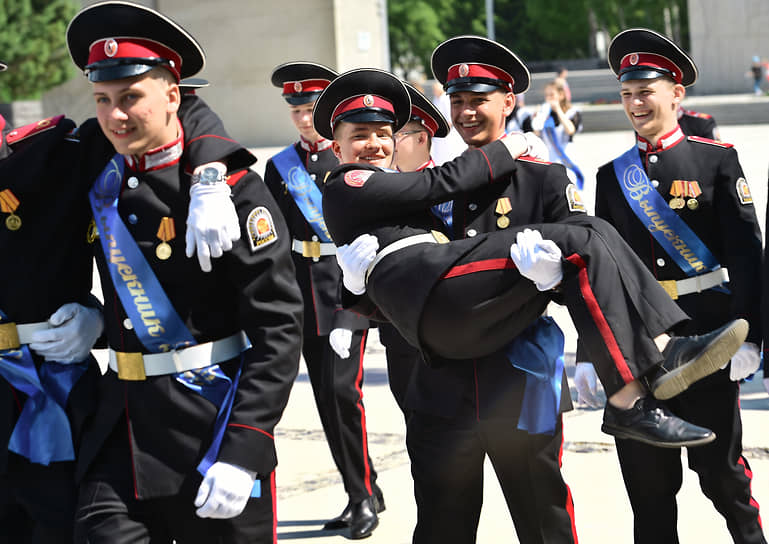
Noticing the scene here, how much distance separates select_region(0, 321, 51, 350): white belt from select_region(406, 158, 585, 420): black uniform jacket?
4.17 feet

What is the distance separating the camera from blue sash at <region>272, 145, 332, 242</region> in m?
5.88

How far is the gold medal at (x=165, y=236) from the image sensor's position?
3342 millimetres

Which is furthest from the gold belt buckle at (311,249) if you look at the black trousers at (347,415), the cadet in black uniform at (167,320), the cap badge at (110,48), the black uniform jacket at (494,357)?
the cap badge at (110,48)

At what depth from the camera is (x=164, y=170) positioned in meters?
3.41

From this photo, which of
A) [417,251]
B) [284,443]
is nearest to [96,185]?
[417,251]

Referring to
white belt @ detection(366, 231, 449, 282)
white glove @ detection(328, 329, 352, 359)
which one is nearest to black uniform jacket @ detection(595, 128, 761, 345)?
white belt @ detection(366, 231, 449, 282)

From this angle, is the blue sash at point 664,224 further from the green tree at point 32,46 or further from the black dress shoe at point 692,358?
the green tree at point 32,46

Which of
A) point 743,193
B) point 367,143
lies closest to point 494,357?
point 367,143

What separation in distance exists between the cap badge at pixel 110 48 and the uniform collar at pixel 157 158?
307 mm

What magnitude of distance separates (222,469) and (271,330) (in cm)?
43

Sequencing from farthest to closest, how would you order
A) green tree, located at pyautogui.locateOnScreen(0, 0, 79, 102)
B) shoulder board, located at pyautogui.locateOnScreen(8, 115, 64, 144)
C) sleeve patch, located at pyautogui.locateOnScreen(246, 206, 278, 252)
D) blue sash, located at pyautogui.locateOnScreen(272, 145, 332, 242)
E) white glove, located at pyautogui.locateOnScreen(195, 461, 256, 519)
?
green tree, located at pyautogui.locateOnScreen(0, 0, 79, 102) → blue sash, located at pyautogui.locateOnScreen(272, 145, 332, 242) → shoulder board, located at pyautogui.locateOnScreen(8, 115, 64, 144) → sleeve patch, located at pyautogui.locateOnScreen(246, 206, 278, 252) → white glove, located at pyautogui.locateOnScreen(195, 461, 256, 519)

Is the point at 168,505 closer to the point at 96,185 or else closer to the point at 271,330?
the point at 271,330

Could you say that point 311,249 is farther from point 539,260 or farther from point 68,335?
point 539,260

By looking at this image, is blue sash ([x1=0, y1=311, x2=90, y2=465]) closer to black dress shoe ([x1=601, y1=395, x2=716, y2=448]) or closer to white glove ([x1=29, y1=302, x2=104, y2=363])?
white glove ([x1=29, y1=302, x2=104, y2=363])
